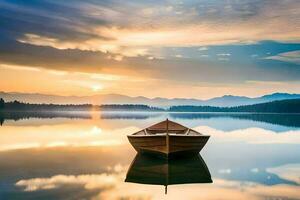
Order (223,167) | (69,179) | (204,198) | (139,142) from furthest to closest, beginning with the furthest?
(139,142) → (223,167) → (69,179) → (204,198)

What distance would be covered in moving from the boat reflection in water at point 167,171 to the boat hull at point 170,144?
0.47 metres

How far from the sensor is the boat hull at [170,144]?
21.5 m

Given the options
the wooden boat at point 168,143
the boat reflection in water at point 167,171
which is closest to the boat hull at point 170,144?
the wooden boat at point 168,143

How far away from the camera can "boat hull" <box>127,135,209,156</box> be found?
70.6ft

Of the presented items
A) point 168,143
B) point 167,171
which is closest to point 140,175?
point 167,171

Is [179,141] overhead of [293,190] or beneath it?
overhead

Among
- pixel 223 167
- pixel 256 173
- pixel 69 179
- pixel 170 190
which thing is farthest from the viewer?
pixel 223 167

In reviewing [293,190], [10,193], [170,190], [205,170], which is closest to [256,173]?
[205,170]

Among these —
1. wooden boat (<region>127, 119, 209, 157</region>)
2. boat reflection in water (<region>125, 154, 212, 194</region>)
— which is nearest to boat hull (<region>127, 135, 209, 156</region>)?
wooden boat (<region>127, 119, 209, 157</region>)

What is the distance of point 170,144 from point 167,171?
2.48 m

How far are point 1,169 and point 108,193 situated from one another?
7.34 meters

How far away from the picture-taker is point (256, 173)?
754 inches

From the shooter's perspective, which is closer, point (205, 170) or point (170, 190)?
point (170, 190)

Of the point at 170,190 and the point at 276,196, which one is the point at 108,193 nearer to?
the point at 170,190
